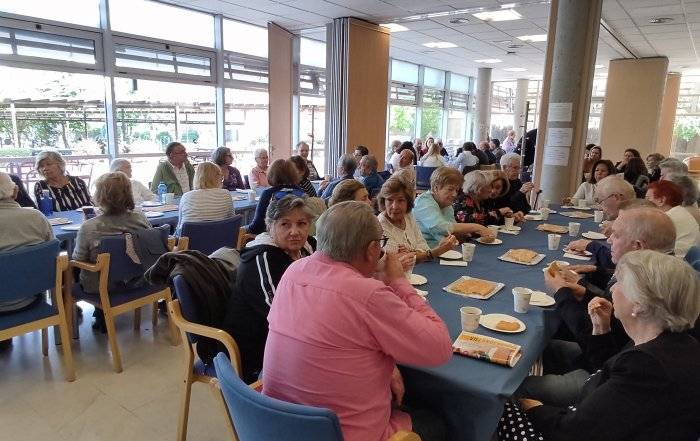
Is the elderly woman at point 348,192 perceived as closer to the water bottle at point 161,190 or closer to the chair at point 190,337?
the chair at point 190,337

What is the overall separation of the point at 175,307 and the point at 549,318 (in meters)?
1.50

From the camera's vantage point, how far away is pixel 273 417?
1109 millimetres

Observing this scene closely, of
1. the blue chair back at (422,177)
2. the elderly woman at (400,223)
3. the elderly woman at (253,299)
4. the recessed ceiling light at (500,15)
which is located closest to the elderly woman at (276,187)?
the elderly woman at (400,223)

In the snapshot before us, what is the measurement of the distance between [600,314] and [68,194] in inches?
167

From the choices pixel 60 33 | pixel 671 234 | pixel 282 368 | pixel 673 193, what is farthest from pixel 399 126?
pixel 282 368

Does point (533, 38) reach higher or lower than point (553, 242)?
higher

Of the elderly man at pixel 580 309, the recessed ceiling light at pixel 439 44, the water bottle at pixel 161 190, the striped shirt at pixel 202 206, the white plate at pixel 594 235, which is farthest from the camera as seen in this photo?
the recessed ceiling light at pixel 439 44

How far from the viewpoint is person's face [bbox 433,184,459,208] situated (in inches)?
127

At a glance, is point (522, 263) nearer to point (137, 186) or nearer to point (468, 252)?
point (468, 252)

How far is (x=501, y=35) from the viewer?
28.8ft

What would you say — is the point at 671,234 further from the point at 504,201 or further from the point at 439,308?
the point at 504,201

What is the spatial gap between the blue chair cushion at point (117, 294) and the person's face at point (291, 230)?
1367 millimetres

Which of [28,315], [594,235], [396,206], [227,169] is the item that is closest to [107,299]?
Result: [28,315]

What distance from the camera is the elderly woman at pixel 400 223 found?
2689 millimetres
